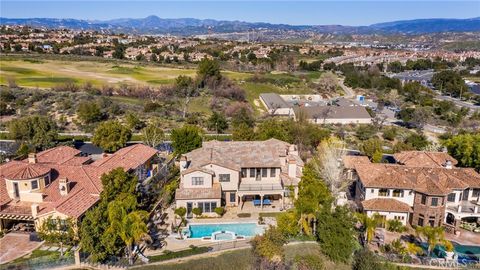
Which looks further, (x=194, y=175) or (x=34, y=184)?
(x=194, y=175)

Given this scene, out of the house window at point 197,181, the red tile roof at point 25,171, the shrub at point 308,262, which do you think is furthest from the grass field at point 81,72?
the shrub at point 308,262

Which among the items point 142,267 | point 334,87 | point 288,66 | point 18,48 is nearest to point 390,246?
point 142,267

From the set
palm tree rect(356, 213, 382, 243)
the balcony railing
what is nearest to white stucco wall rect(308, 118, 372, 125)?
the balcony railing

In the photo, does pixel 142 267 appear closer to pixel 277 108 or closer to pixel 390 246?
pixel 390 246

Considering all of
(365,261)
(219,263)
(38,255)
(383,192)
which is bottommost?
(219,263)

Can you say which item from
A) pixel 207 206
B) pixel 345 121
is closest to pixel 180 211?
pixel 207 206

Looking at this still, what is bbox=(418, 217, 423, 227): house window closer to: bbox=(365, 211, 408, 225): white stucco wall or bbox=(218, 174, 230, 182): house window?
bbox=(365, 211, 408, 225): white stucco wall

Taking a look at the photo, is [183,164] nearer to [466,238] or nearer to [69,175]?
[69,175]
